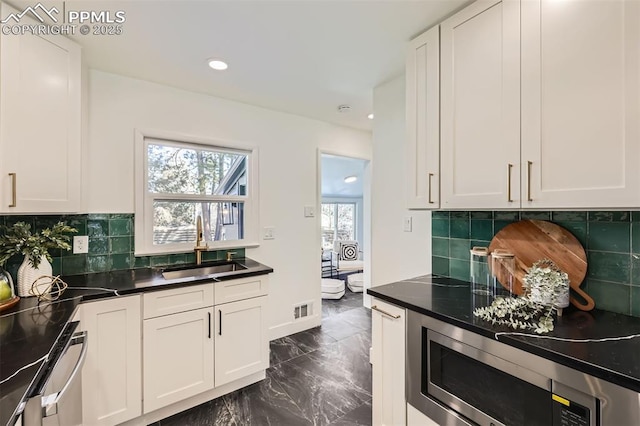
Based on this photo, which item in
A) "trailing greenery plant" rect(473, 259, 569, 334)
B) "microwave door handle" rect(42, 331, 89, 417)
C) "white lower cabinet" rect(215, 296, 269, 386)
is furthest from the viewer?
"white lower cabinet" rect(215, 296, 269, 386)

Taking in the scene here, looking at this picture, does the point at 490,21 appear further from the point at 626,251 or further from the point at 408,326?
the point at 408,326

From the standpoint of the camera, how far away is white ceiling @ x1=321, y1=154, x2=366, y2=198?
17.1 ft

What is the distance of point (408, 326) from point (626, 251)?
0.97 m

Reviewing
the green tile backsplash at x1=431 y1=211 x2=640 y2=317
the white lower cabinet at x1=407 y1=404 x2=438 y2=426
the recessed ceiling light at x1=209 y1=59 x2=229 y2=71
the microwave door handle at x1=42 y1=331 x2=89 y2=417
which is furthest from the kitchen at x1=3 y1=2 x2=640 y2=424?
the microwave door handle at x1=42 y1=331 x2=89 y2=417

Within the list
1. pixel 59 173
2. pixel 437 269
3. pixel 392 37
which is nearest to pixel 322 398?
pixel 437 269

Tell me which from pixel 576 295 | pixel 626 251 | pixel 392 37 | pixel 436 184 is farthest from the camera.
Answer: pixel 392 37

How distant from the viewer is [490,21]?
1.34 metres

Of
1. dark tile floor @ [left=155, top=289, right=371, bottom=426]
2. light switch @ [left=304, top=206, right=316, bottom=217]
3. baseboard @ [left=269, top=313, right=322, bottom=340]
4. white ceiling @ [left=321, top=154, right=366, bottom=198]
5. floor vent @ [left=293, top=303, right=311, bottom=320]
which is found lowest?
dark tile floor @ [left=155, top=289, right=371, bottom=426]

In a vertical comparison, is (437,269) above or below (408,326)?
above

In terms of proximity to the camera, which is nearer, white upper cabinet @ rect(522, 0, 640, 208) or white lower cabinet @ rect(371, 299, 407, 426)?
white upper cabinet @ rect(522, 0, 640, 208)

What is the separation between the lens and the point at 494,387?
1.10 meters

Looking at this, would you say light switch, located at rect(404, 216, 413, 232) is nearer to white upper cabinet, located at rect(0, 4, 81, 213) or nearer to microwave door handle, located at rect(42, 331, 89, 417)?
microwave door handle, located at rect(42, 331, 89, 417)

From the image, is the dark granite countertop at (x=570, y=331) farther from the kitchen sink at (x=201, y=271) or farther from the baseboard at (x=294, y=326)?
the baseboard at (x=294, y=326)

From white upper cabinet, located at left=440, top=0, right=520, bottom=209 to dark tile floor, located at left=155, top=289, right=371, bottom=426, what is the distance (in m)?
1.54
